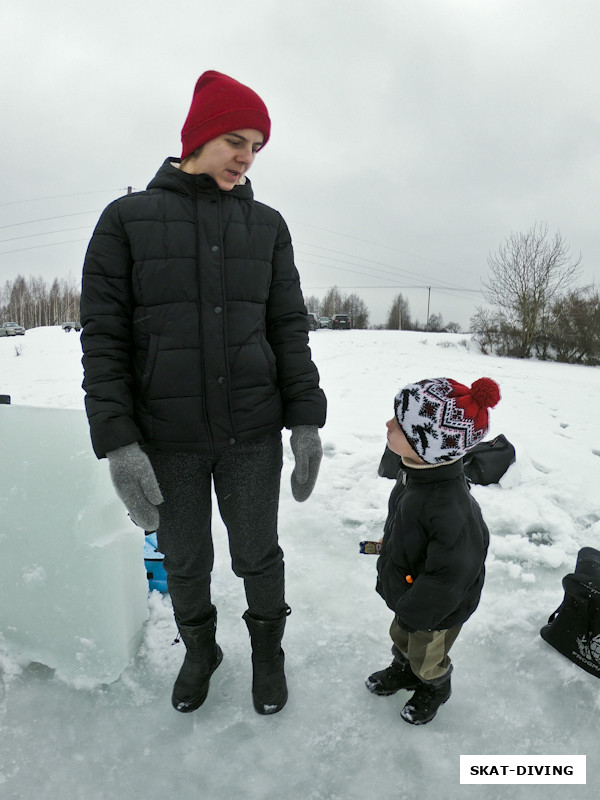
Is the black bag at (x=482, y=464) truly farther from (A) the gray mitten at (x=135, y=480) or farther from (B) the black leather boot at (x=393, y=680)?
(A) the gray mitten at (x=135, y=480)

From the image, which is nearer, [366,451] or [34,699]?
[34,699]

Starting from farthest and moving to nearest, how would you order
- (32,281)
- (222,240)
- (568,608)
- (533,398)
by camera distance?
1. (32,281)
2. (533,398)
3. (568,608)
4. (222,240)

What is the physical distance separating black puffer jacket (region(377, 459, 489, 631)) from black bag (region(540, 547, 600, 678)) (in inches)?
23.0

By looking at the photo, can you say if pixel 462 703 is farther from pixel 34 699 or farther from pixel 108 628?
pixel 34 699

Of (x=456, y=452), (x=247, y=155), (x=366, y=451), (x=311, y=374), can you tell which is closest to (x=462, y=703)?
(x=456, y=452)

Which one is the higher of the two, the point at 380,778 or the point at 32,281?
the point at 32,281

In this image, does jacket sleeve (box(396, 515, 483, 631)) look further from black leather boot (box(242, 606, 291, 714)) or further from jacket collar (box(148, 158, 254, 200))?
jacket collar (box(148, 158, 254, 200))

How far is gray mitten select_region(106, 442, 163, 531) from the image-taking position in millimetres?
1378

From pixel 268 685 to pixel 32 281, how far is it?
79.2 meters

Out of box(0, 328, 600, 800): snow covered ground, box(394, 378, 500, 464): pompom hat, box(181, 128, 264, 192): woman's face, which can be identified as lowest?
box(0, 328, 600, 800): snow covered ground

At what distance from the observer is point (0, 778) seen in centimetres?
147

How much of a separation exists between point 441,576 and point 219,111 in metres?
1.53

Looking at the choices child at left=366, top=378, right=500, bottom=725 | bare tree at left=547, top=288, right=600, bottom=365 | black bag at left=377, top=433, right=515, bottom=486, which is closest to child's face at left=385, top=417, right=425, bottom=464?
child at left=366, top=378, right=500, bottom=725

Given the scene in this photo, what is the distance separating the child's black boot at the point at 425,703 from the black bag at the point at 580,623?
60 centimetres
